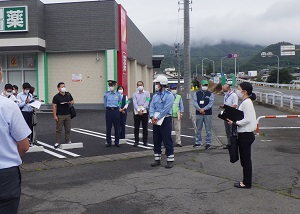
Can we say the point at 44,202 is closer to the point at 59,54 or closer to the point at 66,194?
the point at 66,194

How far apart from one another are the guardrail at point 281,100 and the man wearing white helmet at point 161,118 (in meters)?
17.3

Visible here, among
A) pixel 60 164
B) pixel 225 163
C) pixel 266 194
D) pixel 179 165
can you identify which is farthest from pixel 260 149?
pixel 60 164

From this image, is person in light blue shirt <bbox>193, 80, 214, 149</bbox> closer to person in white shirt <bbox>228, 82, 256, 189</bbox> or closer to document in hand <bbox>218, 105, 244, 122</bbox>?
document in hand <bbox>218, 105, 244, 122</bbox>

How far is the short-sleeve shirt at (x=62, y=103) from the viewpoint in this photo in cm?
1032

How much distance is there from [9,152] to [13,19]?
20.9m

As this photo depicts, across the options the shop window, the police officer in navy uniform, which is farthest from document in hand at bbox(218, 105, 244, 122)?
the shop window

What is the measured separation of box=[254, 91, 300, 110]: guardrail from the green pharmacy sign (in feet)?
55.9

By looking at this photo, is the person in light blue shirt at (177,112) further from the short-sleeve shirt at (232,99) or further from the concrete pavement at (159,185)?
the short-sleeve shirt at (232,99)

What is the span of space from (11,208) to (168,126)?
5.48m

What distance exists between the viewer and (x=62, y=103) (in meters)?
10.3

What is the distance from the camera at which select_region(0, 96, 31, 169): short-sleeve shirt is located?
3057 millimetres

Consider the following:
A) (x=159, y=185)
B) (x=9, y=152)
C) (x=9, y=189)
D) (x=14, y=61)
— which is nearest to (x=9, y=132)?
(x=9, y=152)

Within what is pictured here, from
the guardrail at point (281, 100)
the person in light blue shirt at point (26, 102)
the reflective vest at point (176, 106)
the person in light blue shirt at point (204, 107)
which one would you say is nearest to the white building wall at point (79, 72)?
the guardrail at point (281, 100)

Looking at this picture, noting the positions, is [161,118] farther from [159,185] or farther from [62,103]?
[62,103]
